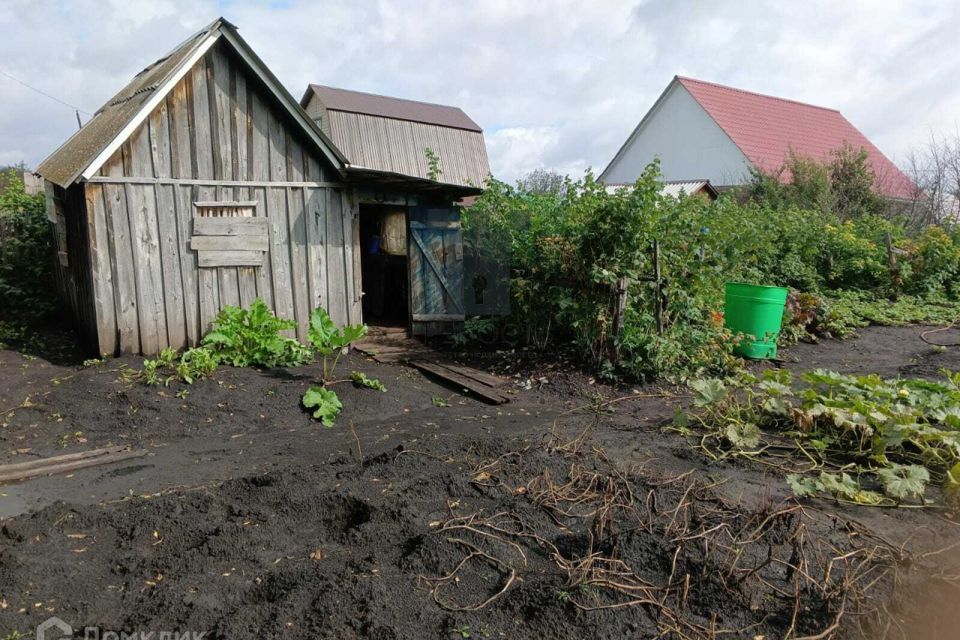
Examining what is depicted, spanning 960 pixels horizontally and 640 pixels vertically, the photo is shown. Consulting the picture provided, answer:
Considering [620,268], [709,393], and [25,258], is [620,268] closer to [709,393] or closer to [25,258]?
[709,393]

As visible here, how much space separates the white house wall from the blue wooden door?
17390mm

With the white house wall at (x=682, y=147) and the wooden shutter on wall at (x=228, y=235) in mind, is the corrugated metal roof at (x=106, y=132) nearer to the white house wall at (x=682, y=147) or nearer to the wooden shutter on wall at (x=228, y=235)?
the wooden shutter on wall at (x=228, y=235)

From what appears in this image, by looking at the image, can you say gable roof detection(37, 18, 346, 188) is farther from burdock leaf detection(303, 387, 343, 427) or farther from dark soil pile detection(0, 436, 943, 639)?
dark soil pile detection(0, 436, 943, 639)

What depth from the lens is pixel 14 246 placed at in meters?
10.9

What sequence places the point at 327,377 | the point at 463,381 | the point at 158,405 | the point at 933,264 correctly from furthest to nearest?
the point at 933,264 → the point at 463,381 → the point at 327,377 → the point at 158,405

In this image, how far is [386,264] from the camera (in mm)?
12016

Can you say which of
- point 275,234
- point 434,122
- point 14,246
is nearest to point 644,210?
point 275,234

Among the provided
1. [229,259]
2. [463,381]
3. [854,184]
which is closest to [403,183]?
[229,259]

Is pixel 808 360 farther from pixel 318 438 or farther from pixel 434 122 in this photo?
pixel 434 122

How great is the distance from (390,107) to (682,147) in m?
12.4

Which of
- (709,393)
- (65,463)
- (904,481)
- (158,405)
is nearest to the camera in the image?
(904,481)

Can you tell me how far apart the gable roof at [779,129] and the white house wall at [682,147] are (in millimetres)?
394

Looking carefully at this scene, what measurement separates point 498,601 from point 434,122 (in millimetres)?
26778

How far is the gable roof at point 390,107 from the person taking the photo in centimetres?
2534
